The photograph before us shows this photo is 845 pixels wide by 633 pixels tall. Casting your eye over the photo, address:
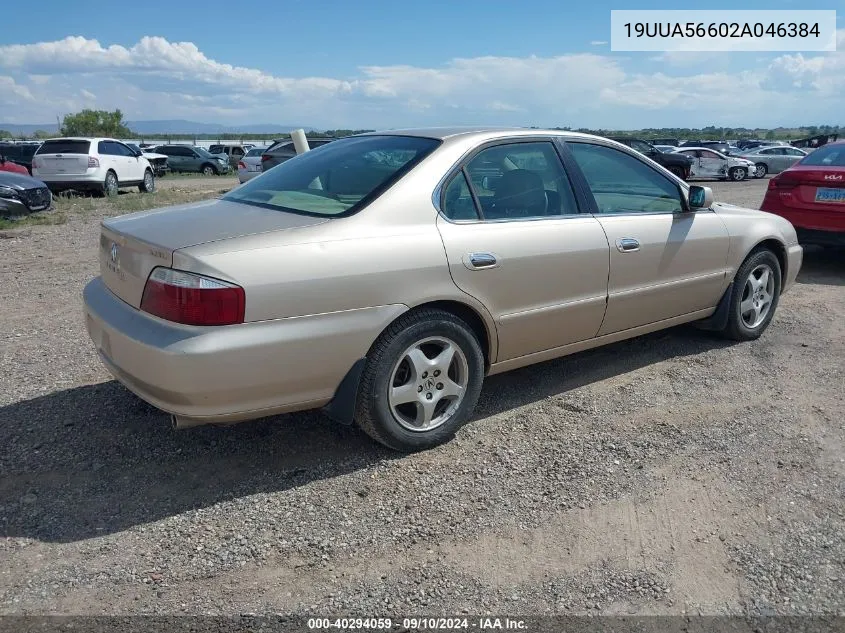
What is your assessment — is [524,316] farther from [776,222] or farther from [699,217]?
[776,222]

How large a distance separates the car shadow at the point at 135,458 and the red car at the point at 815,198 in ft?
15.5

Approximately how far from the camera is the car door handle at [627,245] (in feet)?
14.2

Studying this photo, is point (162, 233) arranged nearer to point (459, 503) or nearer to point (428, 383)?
point (428, 383)

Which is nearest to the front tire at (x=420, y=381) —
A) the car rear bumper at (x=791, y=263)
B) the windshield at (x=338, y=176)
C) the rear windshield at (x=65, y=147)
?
the windshield at (x=338, y=176)

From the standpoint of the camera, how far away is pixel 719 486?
3412mm

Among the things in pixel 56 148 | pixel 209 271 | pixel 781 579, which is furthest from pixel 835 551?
pixel 56 148

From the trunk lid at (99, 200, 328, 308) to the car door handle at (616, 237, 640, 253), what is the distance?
187 cm

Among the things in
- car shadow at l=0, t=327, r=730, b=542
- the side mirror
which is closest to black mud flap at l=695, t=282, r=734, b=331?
the side mirror

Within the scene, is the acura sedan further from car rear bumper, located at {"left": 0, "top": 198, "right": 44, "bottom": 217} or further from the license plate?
car rear bumper, located at {"left": 0, "top": 198, "right": 44, "bottom": 217}

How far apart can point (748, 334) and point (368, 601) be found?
3965 mm

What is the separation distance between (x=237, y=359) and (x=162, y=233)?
0.74 m

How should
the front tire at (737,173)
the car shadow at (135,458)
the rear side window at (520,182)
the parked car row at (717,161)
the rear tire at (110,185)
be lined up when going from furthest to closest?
the front tire at (737,173)
the parked car row at (717,161)
the rear tire at (110,185)
the rear side window at (520,182)
the car shadow at (135,458)

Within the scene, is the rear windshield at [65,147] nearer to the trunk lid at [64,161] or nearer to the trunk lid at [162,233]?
the trunk lid at [64,161]

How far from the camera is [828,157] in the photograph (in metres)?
8.20
